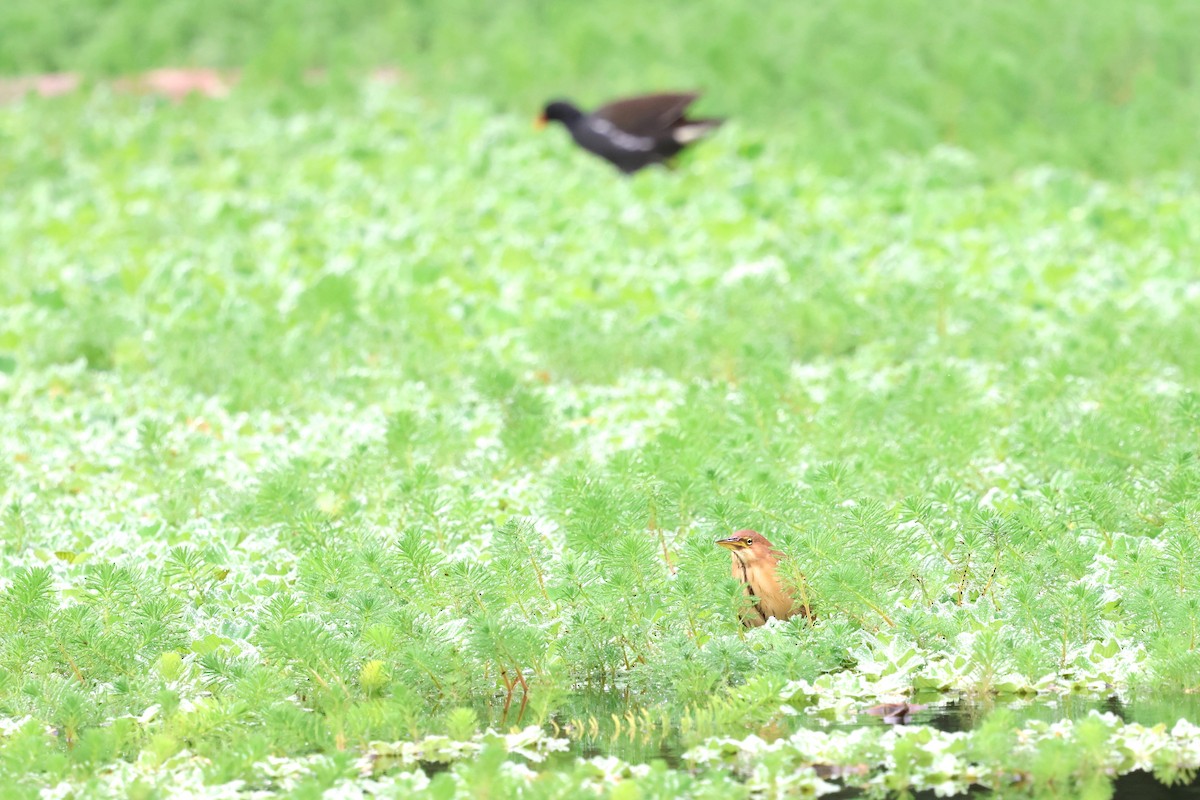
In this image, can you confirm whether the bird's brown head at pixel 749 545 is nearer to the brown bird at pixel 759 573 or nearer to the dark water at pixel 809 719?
the brown bird at pixel 759 573

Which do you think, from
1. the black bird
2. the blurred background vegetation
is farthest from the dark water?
the black bird

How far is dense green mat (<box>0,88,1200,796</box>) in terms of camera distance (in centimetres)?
491

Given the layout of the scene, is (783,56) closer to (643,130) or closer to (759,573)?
(643,130)

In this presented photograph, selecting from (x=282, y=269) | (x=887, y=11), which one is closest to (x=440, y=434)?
(x=282, y=269)

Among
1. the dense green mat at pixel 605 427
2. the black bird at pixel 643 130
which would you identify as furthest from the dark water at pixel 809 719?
the black bird at pixel 643 130

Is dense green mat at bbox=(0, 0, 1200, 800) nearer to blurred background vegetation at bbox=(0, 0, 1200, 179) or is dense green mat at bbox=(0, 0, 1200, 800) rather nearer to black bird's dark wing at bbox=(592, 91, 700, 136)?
blurred background vegetation at bbox=(0, 0, 1200, 179)

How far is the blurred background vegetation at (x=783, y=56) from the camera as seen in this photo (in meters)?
13.5

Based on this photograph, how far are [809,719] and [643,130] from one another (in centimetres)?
873

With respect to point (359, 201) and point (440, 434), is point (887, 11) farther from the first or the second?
point (440, 434)

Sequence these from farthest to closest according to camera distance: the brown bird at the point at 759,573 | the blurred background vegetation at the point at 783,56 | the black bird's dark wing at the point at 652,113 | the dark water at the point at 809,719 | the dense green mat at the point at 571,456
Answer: the blurred background vegetation at the point at 783,56
the black bird's dark wing at the point at 652,113
the brown bird at the point at 759,573
the dense green mat at the point at 571,456
the dark water at the point at 809,719

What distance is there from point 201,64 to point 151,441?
1137cm

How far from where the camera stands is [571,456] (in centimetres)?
716

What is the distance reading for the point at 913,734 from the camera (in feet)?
14.4

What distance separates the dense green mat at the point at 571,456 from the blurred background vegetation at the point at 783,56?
0.82 m
